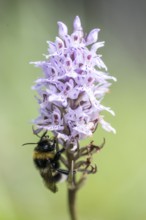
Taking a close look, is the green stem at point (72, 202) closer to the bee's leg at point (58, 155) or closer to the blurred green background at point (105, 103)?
the bee's leg at point (58, 155)

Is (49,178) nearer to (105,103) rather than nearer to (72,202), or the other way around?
(72,202)

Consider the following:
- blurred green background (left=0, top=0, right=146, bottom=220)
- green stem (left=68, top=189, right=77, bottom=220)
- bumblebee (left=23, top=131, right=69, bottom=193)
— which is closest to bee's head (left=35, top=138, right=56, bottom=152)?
bumblebee (left=23, top=131, right=69, bottom=193)

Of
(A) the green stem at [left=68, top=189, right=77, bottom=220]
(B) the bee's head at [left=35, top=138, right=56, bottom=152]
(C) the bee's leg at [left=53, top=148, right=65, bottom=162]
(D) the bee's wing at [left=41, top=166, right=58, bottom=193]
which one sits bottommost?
(A) the green stem at [left=68, top=189, right=77, bottom=220]

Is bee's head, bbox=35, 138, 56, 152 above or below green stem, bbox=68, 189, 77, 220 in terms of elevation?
above

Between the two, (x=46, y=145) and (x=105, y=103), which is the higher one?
(x=105, y=103)

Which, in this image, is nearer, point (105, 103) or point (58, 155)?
point (58, 155)

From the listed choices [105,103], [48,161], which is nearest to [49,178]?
[48,161]

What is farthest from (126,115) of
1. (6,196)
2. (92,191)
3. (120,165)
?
(6,196)

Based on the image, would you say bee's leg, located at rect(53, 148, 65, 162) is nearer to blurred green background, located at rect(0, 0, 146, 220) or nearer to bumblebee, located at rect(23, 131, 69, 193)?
bumblebee, located at rect(23, 131, 69, 193)
